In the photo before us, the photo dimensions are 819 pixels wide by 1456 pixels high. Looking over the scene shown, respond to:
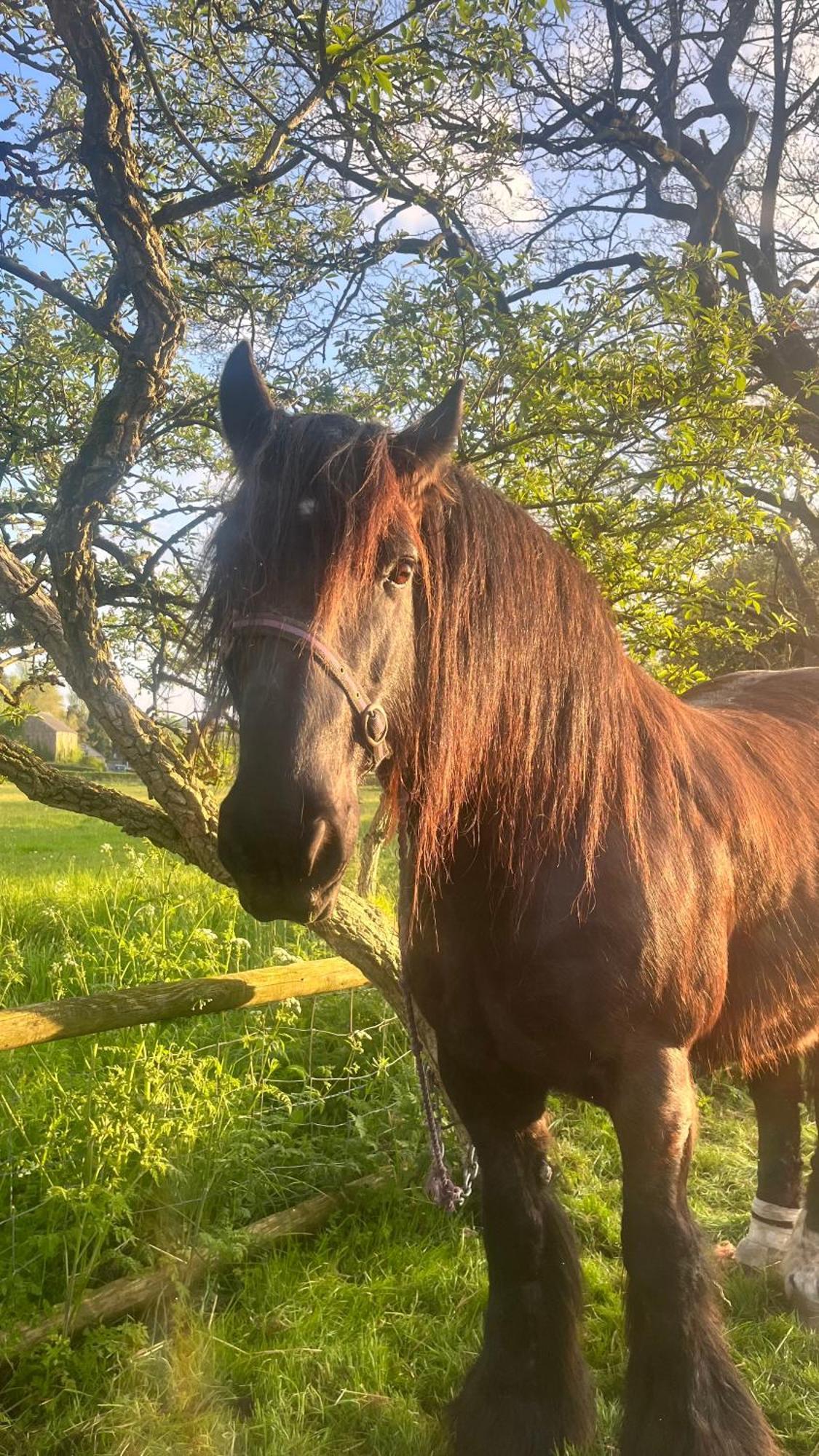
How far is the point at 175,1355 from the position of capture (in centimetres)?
238

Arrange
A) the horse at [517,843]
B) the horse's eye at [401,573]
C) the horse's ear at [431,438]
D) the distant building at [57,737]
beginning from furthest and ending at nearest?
the distant building at [57,737] → the horse's ear at [431,438] → the horse's eye at [401,573] → the horse at [517,843]

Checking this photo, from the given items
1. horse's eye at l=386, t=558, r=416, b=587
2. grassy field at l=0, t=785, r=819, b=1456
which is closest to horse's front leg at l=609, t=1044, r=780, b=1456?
grassy field at l=0, t=785, r=819, b=1456

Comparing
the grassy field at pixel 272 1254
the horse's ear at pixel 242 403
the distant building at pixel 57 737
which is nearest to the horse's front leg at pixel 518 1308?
the grassy field at pixel 272 1254

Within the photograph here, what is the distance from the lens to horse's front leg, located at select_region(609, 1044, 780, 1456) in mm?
1727

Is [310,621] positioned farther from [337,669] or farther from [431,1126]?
[431,1126]

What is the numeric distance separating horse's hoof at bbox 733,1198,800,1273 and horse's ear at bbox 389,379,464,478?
305cm

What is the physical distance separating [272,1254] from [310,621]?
2639 millimetres

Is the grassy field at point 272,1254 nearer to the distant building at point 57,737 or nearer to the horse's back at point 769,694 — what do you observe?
the horse's back at point 769,694

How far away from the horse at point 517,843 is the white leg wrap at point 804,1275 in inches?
40.9

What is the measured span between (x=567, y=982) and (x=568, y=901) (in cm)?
17

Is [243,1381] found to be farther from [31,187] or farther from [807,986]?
[31,187]

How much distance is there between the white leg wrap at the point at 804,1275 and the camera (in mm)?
2730

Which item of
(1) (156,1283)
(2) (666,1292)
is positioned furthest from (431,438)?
(1) (156,1283)

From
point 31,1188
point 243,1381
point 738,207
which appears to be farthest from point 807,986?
point 738,207
